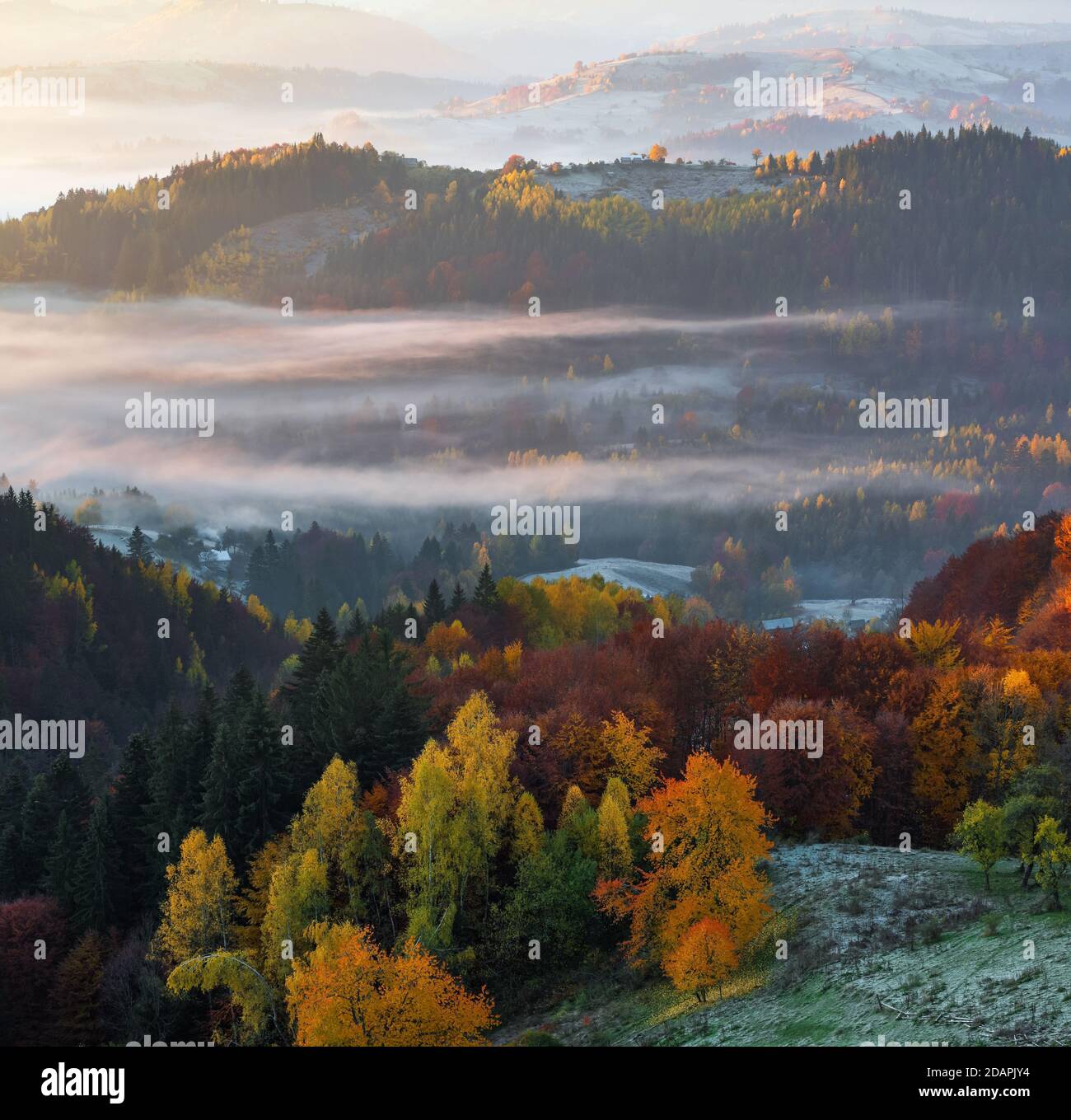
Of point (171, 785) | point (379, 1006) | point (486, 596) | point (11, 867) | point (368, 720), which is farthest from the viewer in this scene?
point (486, 596)

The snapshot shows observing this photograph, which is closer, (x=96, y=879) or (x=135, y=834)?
(x=96, y=879)

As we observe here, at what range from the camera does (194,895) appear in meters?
101

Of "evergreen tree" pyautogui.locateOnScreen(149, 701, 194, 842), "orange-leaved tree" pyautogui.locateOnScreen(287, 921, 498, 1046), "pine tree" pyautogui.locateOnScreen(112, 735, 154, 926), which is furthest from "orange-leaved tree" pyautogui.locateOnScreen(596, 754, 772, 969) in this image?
"pine tree" pyautogui.locateOnScreen(112, 735, 154, 926)

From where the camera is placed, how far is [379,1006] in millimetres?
72875

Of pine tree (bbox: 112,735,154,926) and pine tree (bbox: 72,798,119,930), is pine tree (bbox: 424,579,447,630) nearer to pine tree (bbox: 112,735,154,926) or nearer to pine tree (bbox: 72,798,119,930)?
pine tree (bbox: 112,735,154,926)

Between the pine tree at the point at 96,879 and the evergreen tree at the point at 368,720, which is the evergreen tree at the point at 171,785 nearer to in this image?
the pine tree at the point at 96,879

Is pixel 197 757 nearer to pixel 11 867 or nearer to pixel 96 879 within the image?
pixel 96 879

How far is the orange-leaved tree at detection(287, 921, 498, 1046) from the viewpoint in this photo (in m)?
72.5

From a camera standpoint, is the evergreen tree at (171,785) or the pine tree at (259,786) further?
the evergreen tree at (171,785)

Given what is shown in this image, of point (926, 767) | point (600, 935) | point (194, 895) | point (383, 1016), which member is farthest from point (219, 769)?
point (926, 767)

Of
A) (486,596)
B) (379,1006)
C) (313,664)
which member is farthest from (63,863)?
(486,596)

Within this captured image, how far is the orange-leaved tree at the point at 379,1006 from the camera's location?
2854 inches

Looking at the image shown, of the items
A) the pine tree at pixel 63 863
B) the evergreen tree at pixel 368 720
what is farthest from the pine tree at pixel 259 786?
the pine tree at pixel 63 863

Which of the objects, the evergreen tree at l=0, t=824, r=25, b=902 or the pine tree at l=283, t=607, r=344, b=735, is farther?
the pine tree at l=283, t=607, r=344, b=735
